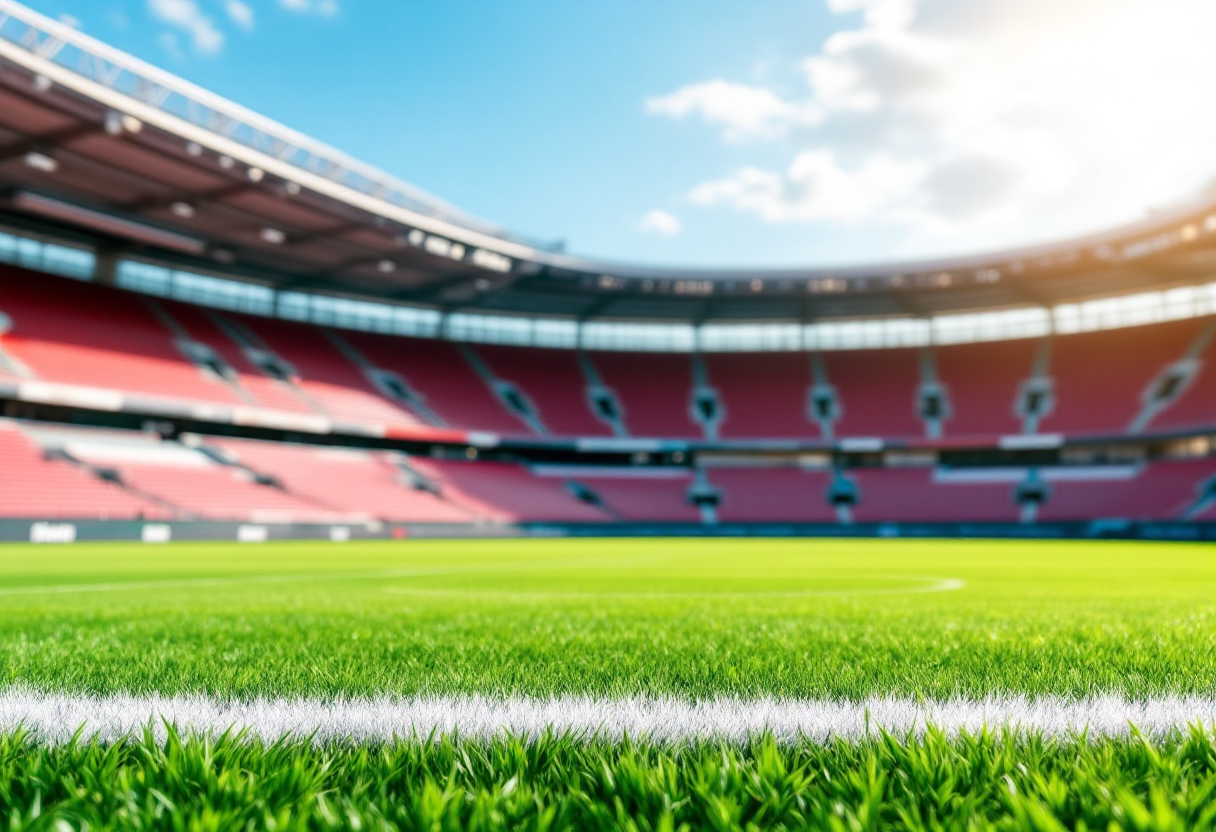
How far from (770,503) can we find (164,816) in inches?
1753

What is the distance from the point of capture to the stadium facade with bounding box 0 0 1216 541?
92.8ft

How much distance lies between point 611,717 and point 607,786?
791 mm

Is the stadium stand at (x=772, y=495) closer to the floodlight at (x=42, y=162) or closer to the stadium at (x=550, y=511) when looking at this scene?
the stadium at (x=550, y=511)

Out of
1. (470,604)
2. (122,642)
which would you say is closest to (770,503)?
(470,604)

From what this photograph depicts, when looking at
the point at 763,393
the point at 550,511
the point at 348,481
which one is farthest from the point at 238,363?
the point at 763,393

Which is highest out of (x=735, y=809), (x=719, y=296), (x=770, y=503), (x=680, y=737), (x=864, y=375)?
(x=719, y=296)

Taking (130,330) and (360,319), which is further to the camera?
(360,319)

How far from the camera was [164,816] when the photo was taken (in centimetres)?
143

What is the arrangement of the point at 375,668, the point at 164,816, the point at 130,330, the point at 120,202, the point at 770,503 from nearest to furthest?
the point at 164,816 < the point at 375,668 < the point at 120,202 < the point at 130,330 < the point at 770,503

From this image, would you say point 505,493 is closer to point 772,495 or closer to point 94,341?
point 772,495

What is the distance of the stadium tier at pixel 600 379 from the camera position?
33875 millimetres

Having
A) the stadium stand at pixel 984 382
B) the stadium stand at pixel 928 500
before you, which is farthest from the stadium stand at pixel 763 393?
the stadium stand at pixel 984 382

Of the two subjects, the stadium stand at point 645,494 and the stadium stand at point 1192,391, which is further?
the stadium stand at point 645,494

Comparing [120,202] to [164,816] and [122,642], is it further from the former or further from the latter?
[164,816]
